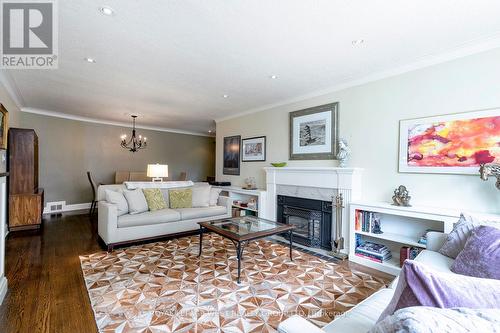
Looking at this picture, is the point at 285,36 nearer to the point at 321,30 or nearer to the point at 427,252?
the point at 321,30

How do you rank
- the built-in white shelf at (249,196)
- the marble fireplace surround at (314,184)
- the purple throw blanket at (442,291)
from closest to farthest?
the purple throw blanket at (442,291) < the marble fireplace surround at (314,184) < the built-in white shelf at (249,196)

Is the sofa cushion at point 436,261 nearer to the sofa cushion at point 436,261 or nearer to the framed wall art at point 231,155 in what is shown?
the sofa cushion at point 436,261

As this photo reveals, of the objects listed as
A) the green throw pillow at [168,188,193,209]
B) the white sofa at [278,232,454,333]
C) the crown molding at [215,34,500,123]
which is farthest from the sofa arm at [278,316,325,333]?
the green throw pillow at [168,188,193,209]

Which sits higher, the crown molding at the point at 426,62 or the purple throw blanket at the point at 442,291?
the crown molding at the point at 426,62

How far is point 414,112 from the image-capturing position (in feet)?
9.38

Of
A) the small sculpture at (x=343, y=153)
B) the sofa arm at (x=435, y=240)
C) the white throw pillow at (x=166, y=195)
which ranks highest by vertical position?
the small sculpture at (x=343, y=153)

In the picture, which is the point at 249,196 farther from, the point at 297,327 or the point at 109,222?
the point at 297,327

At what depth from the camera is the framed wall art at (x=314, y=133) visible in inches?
144

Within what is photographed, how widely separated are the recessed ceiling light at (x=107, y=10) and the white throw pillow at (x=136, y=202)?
8.78 feet

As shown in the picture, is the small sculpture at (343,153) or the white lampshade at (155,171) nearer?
the small sculpture at (343,153)

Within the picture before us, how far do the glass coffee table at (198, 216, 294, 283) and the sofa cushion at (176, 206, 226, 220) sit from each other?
0.98 m

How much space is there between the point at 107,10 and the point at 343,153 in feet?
10.0

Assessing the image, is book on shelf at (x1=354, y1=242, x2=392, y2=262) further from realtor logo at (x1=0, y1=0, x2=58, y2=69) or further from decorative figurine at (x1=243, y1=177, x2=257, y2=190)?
realtor logo at (x1=0, y1=0, x2=58, y2=69)

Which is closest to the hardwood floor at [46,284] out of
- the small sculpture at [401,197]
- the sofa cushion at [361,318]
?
the sofa cushion at [361,318]
